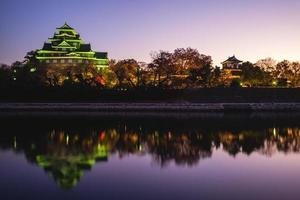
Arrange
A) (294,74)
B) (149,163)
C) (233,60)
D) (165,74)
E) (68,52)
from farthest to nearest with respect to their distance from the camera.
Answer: (233,60), (68,52), (294,74), (165,74), (149,163)

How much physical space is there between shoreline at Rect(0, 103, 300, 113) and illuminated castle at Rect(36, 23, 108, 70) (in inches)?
948

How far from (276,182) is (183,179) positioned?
2.95 meters

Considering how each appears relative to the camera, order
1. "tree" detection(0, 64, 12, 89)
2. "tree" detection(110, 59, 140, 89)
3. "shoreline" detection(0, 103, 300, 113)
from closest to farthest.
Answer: "shoreline" detection(0, 103, 300, 113) → "tree" detection(0, 64, 12, 89) → "tree" detection(110, 59, 140, 89)

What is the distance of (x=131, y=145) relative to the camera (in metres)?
20.0

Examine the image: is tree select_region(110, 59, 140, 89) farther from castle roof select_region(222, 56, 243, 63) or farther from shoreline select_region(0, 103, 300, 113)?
castle roof select_region(222, 56, 243, 63)

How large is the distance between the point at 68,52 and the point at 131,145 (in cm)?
5623

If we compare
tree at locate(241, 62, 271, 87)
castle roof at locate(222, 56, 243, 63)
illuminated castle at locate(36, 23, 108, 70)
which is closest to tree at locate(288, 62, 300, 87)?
tree at locate(241, 62, 271, 87)

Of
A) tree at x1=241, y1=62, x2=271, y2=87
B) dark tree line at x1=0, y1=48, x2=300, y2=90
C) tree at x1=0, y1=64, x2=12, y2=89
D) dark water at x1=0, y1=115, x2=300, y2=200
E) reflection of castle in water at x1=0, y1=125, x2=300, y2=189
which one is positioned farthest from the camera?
tree at x1=241, y1=62, x2=271, y2=87

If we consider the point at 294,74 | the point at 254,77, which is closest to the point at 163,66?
the point at 254,77

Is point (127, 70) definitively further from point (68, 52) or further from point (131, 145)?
point (131, 145)

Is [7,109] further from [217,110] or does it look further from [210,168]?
[210,168]

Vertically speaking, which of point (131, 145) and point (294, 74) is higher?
point (294, 74)

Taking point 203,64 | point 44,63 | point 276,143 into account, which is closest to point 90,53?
point 44,63

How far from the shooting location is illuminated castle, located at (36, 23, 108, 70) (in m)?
72.2
